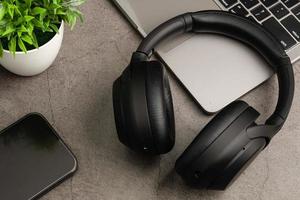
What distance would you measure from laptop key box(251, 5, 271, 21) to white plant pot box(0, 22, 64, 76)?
0.28 m

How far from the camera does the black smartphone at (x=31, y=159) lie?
1.94 feet

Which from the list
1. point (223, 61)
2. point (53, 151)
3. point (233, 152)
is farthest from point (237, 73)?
point (53, 151)

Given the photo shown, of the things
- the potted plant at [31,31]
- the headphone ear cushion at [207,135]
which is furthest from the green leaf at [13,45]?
the headphone ear cushion at [207,135]

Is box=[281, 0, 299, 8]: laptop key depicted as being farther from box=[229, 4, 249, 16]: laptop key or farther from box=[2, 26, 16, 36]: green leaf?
box=[2, 26, 16, 36]: green leaf

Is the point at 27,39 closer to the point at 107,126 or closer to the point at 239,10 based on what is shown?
the point at 107,126

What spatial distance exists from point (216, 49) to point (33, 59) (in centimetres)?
25

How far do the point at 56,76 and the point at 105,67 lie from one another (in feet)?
0.22

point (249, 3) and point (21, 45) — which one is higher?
point (21, 45)

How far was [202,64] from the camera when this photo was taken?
68cm

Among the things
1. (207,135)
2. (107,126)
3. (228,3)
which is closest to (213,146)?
(207,135)

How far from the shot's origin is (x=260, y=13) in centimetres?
72

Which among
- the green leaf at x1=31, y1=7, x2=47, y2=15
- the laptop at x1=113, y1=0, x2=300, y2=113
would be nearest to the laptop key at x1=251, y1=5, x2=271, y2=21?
the laptop at x1=113, y1=0, x2=300, y2=113

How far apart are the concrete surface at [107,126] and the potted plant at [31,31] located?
43 mm

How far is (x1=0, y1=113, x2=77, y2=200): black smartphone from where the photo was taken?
0.59 m
